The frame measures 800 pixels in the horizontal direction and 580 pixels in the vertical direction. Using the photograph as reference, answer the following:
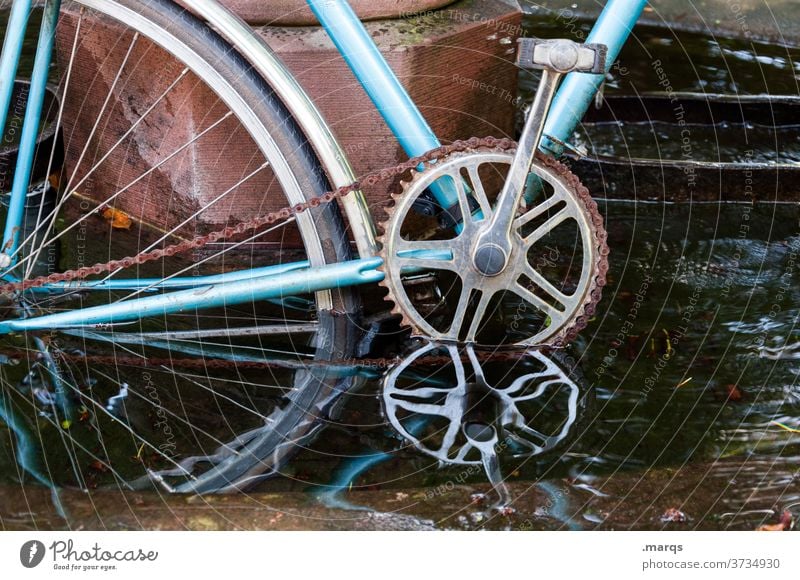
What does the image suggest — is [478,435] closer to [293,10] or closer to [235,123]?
[235,123]

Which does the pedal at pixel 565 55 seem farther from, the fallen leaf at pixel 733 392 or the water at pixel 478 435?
the fallen leaf at pixel 733 392

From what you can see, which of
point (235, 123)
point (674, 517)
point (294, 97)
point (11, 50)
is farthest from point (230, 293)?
point (674, 517)

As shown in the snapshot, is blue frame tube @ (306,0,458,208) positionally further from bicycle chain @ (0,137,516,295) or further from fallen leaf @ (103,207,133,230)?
fallen leaf @ (103,207,133,230)

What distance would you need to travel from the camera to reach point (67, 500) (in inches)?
98.3

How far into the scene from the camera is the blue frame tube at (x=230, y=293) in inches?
118

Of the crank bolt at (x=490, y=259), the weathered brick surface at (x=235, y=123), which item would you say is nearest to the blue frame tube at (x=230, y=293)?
the crank bolt at (x=490, y=259)

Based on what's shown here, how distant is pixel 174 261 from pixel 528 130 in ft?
4.94

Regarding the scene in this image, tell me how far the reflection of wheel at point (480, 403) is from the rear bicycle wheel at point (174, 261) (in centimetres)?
24

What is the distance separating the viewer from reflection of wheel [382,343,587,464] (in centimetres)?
286

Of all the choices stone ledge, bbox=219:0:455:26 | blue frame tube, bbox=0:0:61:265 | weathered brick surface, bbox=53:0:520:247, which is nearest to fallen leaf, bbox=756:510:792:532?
weathered brick surface, bbox=53:0:520:247

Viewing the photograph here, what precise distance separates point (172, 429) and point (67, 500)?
431mm

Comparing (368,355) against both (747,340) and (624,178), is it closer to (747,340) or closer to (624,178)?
(747,340)

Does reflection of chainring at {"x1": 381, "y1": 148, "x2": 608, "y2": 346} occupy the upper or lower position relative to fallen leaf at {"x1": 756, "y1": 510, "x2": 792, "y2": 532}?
upper
